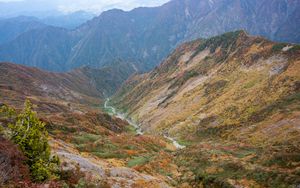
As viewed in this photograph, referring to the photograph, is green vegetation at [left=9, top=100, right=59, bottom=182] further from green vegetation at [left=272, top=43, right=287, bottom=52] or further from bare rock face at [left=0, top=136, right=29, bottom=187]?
green vegetation at [left=272, top=43, right=287, bottom=52]

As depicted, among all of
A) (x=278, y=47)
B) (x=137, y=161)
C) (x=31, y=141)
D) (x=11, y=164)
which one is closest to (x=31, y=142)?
(x=31, y=141)

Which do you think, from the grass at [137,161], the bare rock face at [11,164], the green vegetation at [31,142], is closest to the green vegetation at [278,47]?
the grass at [137,161]

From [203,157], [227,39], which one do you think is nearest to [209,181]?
[203,157]

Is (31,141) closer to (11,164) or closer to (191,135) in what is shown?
(11,164)

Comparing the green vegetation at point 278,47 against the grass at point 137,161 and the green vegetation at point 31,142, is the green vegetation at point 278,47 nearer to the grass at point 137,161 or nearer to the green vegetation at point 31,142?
the grass at point 137,161

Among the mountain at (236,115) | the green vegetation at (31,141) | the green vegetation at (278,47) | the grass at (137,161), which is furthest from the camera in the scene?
the green vegetation at (278,47)

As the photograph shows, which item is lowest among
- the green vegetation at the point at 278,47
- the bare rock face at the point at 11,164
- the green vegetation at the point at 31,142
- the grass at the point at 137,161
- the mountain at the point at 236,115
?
the bare rock face at the point at 11,164
